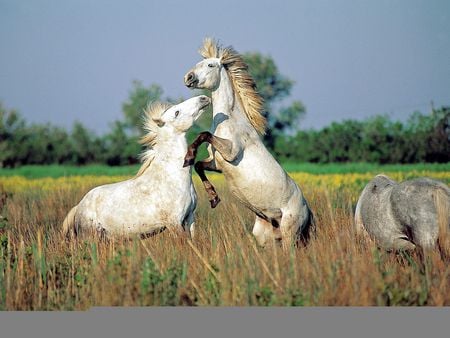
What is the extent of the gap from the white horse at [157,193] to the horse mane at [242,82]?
1.24 feet

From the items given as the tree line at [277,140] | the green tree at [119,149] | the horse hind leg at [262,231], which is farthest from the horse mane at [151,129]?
the green tree at [119,149]

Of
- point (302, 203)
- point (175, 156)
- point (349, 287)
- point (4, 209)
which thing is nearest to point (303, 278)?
point (349, 287)

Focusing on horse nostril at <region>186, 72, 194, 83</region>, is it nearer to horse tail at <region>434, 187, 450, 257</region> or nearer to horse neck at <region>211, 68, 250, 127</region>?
horse neck at <region>211, 68, 250, 127</region>

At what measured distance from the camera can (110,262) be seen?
5414 mm

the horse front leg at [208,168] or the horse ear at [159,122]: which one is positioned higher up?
the horse ear at [159,122]

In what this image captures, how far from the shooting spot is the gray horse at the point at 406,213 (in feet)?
19.2

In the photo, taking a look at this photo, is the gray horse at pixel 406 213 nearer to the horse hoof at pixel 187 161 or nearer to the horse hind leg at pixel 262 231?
the horse hind leg at pixel 262 231

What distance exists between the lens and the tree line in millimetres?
25109

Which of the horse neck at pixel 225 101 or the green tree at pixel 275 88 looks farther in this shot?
the green tree at pixel 275 88

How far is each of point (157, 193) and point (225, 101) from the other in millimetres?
1122

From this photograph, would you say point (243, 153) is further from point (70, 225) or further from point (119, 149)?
point (119, 149)

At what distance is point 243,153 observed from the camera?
674 cm

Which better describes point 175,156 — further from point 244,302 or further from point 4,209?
point 4,209

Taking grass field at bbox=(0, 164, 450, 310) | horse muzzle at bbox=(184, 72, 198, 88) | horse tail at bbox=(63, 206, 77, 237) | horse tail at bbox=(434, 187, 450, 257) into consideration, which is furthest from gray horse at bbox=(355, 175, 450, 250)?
horse tail at bbox=(63, 206, 77, 237)
